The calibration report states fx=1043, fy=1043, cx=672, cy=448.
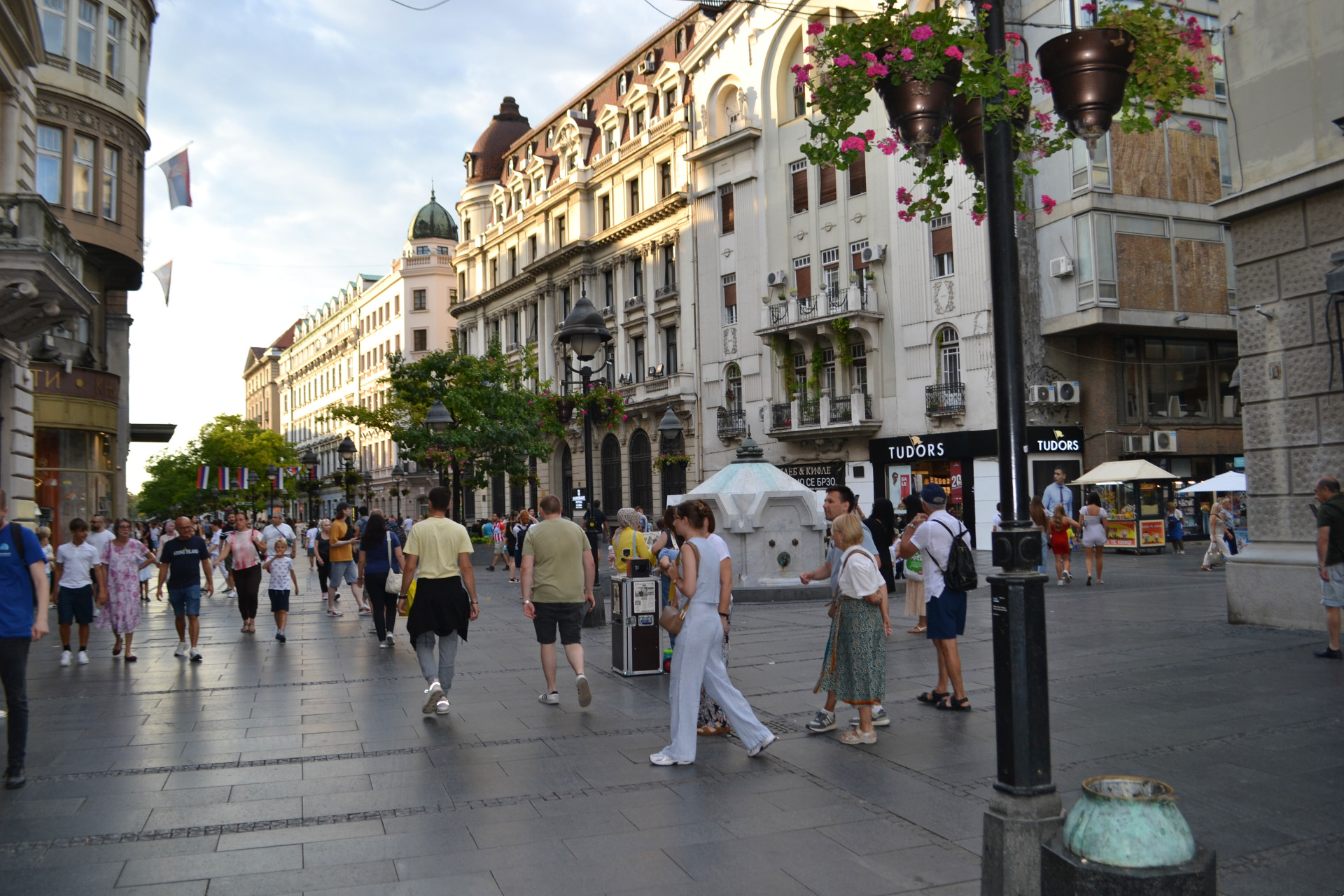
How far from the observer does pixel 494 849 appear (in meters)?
5.09

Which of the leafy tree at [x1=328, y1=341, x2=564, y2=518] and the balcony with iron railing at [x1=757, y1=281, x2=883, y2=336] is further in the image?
the balcony with iron railing at [x1=757, y1=281, x2=883, y2=336]

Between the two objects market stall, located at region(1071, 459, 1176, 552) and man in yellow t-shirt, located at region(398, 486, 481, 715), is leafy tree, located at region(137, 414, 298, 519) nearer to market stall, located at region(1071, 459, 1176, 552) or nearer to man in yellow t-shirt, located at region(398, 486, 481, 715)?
market stall, located at region(1071, 459, 1176, 552)

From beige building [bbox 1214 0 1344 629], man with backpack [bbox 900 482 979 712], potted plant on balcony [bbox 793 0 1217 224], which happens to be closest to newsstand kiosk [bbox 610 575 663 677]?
man with backpack [bbox 900 482 979 712]

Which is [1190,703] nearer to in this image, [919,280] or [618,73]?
[919,280]

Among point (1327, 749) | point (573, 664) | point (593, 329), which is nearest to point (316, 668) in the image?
point (573, 664)

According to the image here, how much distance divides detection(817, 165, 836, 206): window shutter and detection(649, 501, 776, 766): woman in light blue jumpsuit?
3295 centimetres

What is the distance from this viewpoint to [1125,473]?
2711cm

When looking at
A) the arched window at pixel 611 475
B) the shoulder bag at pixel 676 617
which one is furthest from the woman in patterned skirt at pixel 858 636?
the arched window at pixel 611 475

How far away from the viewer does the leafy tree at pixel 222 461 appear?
7975 centimetres

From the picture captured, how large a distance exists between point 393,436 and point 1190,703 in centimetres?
3604

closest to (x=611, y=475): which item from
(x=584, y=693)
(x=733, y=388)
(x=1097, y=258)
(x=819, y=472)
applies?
(x=733, y=388)

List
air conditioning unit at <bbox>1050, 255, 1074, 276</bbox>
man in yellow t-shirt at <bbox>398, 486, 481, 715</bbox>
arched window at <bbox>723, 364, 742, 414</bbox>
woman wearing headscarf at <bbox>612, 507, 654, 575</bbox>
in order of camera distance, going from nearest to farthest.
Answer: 1. man in yellow t-shirt at <bbox>398, 486, 481, 715</bbox>
2. woman wearing headscarf at <bbox>612, 507, 654, 575</bbox>
3. air conditioning unit at <bbox>1050, 255, 1074, 276</bbox>
4. arched window at <bbox>723, 364, 742, 414</bbox>

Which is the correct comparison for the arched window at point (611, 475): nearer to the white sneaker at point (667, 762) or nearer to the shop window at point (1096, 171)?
the shop window at point (1096, 171)

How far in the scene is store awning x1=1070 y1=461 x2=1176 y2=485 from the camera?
87.6 ft
